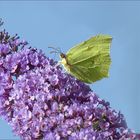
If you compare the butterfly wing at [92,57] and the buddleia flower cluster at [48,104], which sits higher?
the butterfly wing at [92,57]

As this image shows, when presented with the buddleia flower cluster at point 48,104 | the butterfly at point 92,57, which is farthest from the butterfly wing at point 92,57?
the buddleia flower cluster at point 48,104

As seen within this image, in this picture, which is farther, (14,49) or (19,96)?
(14,49)

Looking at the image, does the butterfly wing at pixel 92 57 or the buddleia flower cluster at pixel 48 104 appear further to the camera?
the butterfly wing at pixel 92 57

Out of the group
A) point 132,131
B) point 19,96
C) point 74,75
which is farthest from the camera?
point 74,75

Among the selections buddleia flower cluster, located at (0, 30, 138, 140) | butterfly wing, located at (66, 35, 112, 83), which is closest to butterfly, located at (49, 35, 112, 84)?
butterfly wing, located at (66, 35, 112, 83)

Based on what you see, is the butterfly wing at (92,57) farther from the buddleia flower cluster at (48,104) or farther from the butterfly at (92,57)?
the buddleia flower cluster at (48,104)

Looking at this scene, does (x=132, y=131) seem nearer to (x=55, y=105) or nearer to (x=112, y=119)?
(x=112, y=119)

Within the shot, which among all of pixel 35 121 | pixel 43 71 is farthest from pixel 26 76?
pixel 35 121
